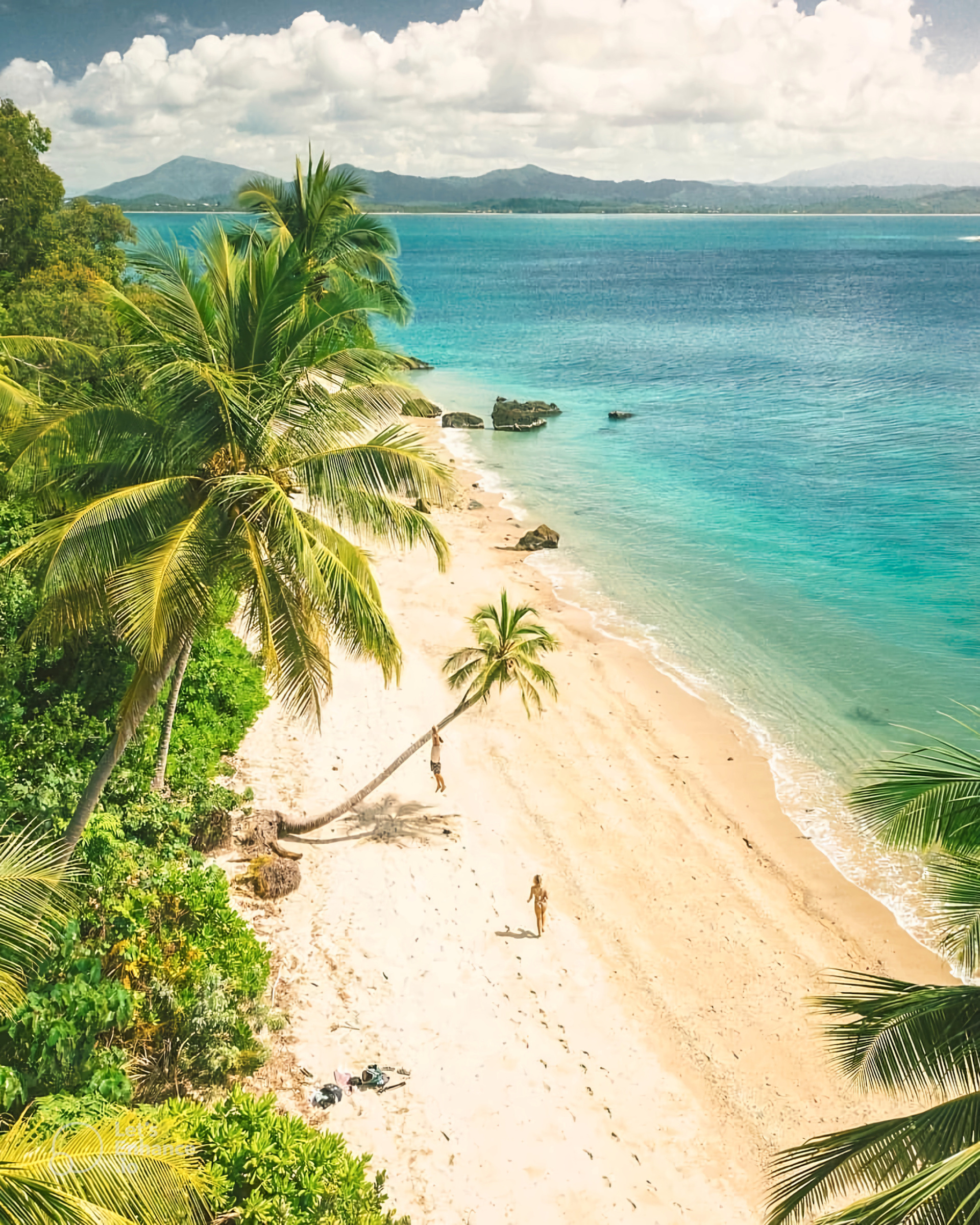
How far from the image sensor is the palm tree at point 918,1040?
19.6 feet

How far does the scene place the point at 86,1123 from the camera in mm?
6359

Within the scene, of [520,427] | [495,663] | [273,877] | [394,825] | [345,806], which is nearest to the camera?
[273,877]

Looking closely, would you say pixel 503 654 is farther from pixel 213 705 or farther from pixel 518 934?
pixel 213 705

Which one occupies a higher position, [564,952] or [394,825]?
[394,825]

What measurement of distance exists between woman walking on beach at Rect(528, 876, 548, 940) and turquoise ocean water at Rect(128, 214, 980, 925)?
6.74 meters

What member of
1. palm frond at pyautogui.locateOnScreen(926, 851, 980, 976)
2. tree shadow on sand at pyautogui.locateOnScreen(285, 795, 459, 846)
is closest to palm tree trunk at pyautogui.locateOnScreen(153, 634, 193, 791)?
tree shadow on sand at pyautogui.locateOnScreen(285, 795, 459, 846)

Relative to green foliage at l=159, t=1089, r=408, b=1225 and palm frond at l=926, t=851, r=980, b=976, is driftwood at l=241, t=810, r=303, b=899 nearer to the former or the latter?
green foliage at l=159, t=1089, r=408, b=1225

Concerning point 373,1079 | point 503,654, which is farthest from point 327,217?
point 373,1079

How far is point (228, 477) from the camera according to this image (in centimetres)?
922

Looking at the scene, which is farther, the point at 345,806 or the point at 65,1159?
the point at 345,806

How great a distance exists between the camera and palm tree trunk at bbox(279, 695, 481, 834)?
15602 millimetres

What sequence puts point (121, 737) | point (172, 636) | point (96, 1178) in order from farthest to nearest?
point (121, 737)
point (172, 636)
point (96, 1178)

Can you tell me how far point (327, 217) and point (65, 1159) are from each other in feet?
69.0

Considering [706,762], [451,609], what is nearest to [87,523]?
[706,762]
